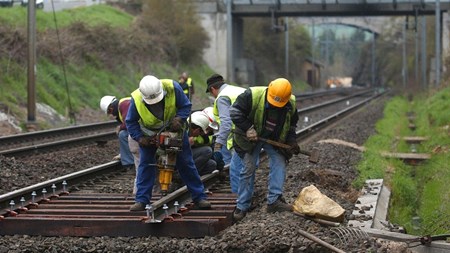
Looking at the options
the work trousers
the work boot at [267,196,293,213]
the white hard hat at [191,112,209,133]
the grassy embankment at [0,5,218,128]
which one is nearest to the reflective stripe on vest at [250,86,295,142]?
the work boot at [267,196,293,213]

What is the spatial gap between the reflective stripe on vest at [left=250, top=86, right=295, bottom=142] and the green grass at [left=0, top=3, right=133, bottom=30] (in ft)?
78.2

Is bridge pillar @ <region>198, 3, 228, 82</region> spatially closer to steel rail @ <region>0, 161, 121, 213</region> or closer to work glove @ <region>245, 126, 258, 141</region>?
steel rail @ <region>0, 161, 121, 213</region>

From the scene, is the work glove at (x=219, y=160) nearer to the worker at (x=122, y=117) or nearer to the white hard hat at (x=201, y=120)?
the white hard hat at (x=201, y=120)

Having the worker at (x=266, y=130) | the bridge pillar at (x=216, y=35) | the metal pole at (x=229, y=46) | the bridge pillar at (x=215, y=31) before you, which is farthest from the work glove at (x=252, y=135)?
the bridge pillar at (x=215, y=31)

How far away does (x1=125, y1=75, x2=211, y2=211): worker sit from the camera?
921 centimetres

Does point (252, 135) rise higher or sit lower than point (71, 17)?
lower

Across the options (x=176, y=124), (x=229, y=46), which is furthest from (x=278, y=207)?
(x=229, y=46)

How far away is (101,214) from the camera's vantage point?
9086 mm

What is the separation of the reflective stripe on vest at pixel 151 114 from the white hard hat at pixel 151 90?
18 cm

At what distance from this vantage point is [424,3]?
49562 millimetres

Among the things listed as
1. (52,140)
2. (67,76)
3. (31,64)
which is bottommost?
(52,140)

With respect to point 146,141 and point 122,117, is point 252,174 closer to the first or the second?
point 146,141

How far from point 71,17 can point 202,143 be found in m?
33.5

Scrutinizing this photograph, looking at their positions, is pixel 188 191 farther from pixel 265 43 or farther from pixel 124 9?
pixel 265 43
